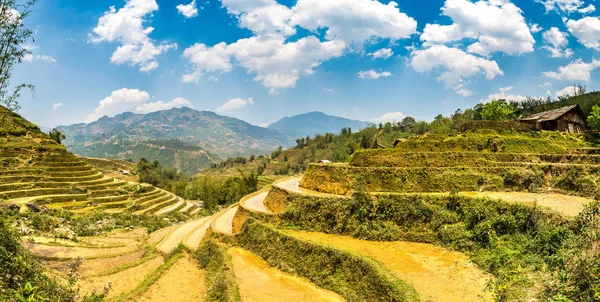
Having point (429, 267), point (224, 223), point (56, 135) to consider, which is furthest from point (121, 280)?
point (56, 135)

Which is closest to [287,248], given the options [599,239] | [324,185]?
[324,185]

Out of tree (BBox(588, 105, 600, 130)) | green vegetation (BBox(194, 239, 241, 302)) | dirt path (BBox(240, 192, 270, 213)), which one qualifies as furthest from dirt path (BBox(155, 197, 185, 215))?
tree (BBox(588, 105, 600, 130))

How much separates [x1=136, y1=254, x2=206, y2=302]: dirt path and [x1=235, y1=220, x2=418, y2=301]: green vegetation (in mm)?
4082

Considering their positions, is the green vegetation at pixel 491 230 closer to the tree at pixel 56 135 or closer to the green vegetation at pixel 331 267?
the green vegetation at pixel 331 267

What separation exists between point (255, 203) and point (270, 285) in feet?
41.6

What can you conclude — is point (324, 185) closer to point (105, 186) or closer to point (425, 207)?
point (425, 207)

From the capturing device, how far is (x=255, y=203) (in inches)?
1172

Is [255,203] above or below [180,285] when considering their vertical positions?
above

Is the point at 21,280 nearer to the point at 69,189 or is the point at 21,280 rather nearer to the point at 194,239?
the point at 194,239

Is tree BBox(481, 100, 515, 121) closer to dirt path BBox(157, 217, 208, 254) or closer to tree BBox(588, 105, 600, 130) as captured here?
tree BBox(588, 105, 600, 130)

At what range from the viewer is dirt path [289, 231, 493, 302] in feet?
44.4

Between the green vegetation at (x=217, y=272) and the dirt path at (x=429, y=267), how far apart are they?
16.4ft

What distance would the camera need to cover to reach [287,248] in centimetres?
1995

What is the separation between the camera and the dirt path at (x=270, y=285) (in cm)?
1623
